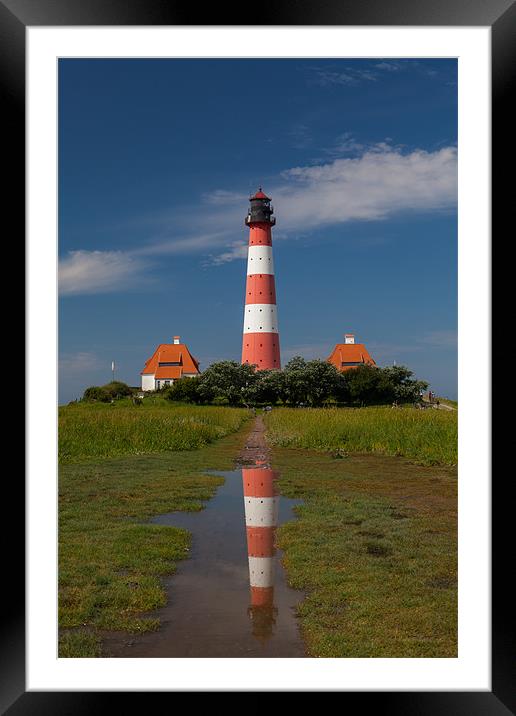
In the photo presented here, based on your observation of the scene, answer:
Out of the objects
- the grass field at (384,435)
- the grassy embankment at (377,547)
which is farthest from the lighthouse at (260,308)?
the grassy embankment at (377,547)

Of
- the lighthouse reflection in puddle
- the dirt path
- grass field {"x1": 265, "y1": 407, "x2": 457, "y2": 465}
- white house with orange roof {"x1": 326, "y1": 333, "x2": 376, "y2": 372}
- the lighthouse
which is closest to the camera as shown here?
the lighthouse reflection in puddle

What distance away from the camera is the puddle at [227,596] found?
2.43 metres

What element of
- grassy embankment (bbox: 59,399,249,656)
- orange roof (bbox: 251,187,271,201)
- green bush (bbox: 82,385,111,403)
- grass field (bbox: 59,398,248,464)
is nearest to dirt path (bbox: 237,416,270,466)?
grassy embankment (bbox: 59,399,249,656)

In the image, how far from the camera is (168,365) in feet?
98.0

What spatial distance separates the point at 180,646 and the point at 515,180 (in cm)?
202

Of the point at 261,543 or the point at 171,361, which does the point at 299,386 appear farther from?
the point at 261,543

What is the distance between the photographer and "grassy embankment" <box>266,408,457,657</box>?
2527 millimetres

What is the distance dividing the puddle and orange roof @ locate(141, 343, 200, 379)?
81.2ft

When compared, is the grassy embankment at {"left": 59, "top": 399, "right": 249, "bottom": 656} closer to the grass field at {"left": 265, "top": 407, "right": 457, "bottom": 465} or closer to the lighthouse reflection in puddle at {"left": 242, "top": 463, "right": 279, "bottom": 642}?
the lighthouse reflection in puddle at {"left": 242, "top": 463, "right": 279, "bottom": 642}

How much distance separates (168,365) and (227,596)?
89.2 feet

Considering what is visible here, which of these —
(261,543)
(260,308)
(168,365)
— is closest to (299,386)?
(260,308)

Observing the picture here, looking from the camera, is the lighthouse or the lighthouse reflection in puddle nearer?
the lighthouse reflection in puddle

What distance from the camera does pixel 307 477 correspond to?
649 centimetres

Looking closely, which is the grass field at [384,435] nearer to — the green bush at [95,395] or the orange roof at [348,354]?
the green bush at [95,395]
